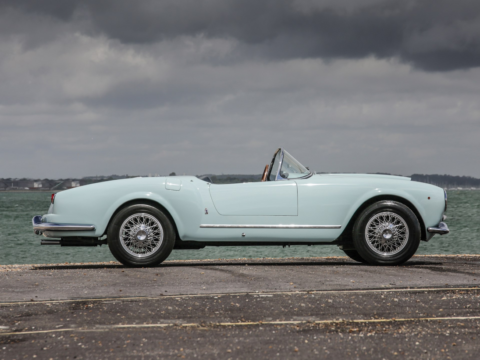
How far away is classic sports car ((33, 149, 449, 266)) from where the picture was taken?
27.4 ft

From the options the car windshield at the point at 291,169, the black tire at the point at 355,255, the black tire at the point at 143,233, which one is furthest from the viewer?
the black tire at the point at 355,255

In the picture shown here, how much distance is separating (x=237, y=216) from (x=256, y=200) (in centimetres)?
34

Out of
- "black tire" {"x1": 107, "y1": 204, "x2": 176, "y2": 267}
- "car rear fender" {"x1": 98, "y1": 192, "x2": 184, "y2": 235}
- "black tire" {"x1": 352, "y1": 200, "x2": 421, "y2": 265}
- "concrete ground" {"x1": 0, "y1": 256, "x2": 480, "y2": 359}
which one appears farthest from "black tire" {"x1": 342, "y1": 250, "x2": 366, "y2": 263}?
"black tire" {"x1": 107, "y1": 204, "x2": 176, "y2": 267}

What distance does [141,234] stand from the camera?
8.30 m

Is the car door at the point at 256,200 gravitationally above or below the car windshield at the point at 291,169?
below

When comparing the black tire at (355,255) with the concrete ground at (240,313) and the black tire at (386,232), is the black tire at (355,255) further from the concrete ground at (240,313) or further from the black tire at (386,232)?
the concrete ground at (240,313)

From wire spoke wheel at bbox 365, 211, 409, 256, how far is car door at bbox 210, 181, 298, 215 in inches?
42.6

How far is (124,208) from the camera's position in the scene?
841 cm

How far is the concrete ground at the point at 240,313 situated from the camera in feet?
13.7

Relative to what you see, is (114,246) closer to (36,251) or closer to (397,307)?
(397,307)

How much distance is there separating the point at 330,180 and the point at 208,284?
2.68m

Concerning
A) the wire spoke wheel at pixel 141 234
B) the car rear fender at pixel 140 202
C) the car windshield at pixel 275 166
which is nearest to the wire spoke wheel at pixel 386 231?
the car windshield at pixel 275 166

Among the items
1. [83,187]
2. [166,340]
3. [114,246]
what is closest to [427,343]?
[166,340]

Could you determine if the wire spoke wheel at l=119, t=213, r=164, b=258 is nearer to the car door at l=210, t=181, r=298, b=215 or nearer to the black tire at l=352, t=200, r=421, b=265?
the car door at l=210, t=181, r=298, b=215
